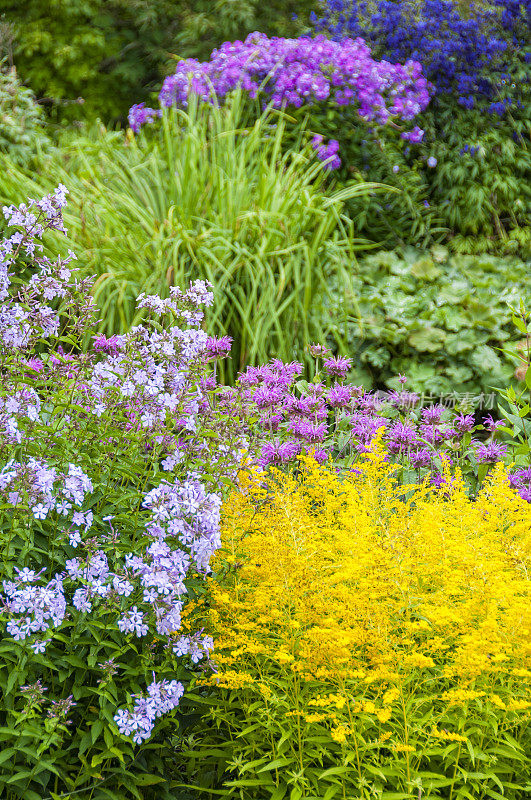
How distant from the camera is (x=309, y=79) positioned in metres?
6.73

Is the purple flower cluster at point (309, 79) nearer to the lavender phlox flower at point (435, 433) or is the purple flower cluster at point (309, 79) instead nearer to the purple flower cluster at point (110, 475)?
the lavender phlox flower at point (435, 433)

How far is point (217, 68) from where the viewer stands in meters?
7.20

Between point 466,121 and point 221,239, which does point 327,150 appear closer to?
point 466,121

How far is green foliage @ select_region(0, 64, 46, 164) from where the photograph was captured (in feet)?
23.9

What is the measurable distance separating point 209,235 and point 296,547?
3053 millimetres

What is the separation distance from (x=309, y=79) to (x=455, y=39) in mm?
1888

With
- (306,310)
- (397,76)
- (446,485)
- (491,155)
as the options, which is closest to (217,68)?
(397,76)

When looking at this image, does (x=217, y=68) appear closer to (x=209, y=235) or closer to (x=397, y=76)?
(x=397, y=76)

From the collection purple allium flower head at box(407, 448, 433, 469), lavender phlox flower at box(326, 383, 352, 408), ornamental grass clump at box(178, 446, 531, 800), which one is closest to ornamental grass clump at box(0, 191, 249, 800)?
ornamental grass clump at box(178, 446, 531, 800)

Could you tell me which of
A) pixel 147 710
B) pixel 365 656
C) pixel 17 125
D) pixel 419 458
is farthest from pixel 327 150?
pixel 147 710

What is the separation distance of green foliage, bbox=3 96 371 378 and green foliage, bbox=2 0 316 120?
5.43 meters

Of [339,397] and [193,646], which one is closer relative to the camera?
[193,646]

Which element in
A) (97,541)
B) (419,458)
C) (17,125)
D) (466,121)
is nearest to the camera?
(97,541)

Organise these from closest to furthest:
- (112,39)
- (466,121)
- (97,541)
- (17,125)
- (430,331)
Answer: (97,541) < (430,331) < (17,125) < (466,121) < (112,39)
